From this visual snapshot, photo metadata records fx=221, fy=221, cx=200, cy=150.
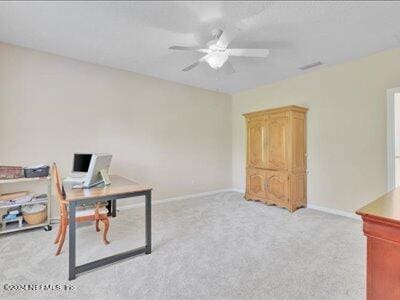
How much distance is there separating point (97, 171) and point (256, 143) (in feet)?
10.4

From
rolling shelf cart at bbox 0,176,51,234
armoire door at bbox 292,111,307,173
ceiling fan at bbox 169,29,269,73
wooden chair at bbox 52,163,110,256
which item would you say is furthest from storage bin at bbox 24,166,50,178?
armoire door at bbox 292,111,307,173

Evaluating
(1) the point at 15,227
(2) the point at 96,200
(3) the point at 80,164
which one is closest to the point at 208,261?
(2) the point at 96,200

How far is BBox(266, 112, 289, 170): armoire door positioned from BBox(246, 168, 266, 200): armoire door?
293 mm

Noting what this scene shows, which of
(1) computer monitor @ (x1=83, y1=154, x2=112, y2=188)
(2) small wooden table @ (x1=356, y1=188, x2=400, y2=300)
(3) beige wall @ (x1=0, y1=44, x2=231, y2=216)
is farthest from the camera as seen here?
(3) beige wall @ (x1=0, y1=44, x2=231, y2=216)

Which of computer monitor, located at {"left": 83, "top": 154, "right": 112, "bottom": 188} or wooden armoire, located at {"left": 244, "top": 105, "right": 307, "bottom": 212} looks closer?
computer monitor, located at {"left": 83, "top": 154, "right": 112, "bottom": 188}

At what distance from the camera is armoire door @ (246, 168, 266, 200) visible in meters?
4.48

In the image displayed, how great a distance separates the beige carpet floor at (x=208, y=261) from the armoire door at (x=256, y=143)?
1347 mm

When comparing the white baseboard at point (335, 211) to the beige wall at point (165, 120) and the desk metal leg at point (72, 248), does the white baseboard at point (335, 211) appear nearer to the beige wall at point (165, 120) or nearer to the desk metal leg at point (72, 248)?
the beige wall at point (165, 120)

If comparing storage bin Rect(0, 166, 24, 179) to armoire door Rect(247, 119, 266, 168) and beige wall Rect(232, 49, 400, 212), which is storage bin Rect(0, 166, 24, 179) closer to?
armoire door Rect(247, 119, 266, 168)

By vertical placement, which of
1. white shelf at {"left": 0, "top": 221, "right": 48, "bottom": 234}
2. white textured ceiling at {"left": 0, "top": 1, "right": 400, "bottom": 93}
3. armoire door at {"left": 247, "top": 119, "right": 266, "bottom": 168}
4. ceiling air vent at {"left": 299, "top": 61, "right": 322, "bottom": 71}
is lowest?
white shelf at {"left": 0, "top": 221, "right": 48, "bottom": 234}

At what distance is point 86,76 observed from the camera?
3.75m

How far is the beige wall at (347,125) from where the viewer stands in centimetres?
331

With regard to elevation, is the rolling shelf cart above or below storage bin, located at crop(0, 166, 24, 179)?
below

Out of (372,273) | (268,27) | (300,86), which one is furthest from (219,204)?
(372,273)
